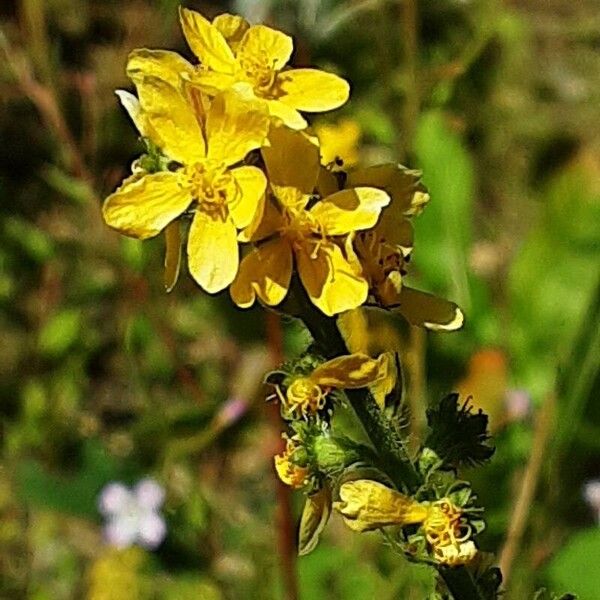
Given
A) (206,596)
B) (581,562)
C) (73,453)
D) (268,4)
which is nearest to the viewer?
(581,562)

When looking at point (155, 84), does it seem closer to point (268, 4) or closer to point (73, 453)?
point (73, 453)

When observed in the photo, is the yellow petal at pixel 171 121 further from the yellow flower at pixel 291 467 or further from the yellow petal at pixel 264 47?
the yellow flower at pixel 291 467

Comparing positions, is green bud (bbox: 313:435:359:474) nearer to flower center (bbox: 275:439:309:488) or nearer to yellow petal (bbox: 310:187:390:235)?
flower center (bbox: 275:439:309:488)

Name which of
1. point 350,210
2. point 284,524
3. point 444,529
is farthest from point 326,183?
point 284,524

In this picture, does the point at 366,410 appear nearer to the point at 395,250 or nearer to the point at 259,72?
the point at 395,250

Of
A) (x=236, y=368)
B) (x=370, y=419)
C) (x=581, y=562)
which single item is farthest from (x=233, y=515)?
(x=370, y=419)

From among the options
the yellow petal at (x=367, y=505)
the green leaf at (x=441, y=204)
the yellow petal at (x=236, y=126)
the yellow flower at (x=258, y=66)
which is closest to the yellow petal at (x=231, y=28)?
the yellow flower at (x=258, y=66)

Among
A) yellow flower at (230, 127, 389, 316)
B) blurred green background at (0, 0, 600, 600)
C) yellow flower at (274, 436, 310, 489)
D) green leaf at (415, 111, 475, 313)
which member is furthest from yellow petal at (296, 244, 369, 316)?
green leaf at (415, 111, 475, 313)
